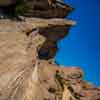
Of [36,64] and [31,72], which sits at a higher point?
[31,72]

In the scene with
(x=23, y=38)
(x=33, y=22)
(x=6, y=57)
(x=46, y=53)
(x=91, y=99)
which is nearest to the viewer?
(x=6, y=57)

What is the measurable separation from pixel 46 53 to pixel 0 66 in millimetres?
31804

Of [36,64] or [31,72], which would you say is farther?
[36,64]

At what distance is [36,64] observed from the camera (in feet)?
96.1

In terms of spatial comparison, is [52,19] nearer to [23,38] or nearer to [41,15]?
[41,15]

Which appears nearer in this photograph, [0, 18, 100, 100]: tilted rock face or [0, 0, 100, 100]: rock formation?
[0, 18, 100, 100]: tilted rock face

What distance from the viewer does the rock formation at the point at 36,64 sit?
70.1 feet

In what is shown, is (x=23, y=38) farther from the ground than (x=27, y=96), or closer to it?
farther from the ground

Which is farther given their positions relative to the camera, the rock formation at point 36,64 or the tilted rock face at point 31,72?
the rock formation at point 36,64

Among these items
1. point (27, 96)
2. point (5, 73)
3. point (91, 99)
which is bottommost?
point (91, 99)

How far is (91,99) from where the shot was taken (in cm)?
5066

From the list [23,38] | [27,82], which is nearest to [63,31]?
[23,38]

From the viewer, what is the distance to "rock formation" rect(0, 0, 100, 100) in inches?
841

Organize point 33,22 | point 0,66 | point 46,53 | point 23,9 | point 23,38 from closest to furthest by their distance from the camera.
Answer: point 0,66
point 23,38
point 33,22
point 23,9
point 46,53
